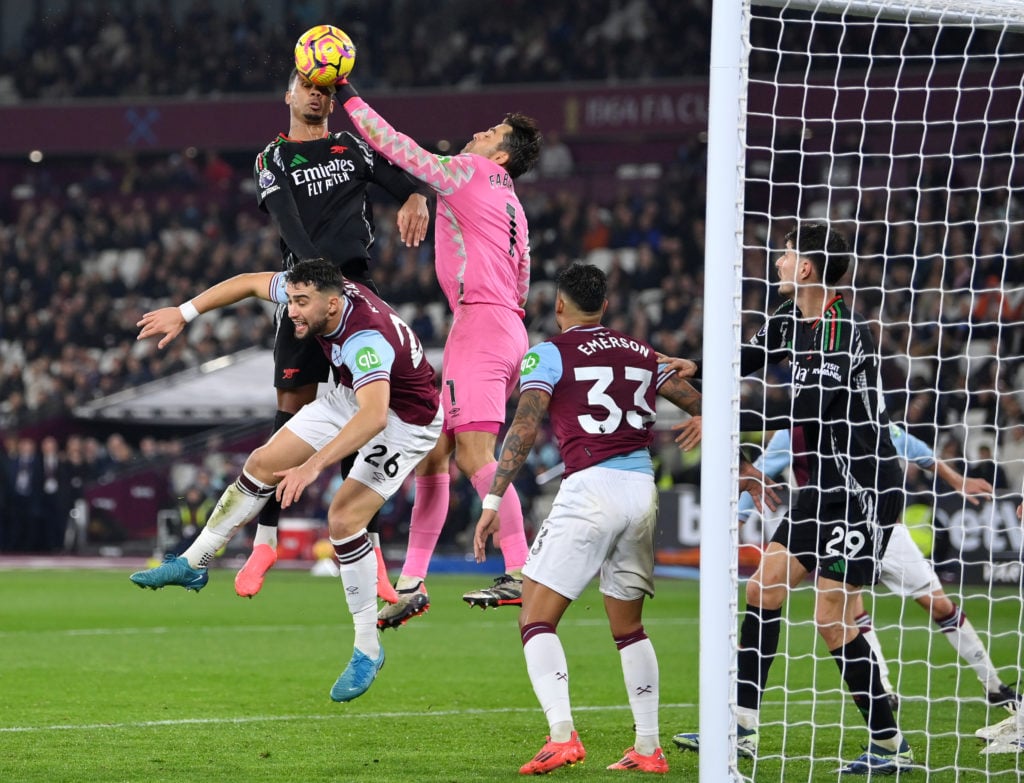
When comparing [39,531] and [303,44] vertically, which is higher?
[303,44]

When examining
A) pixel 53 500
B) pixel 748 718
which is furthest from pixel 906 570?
pixel 53 500

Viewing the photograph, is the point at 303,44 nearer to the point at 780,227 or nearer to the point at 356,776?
the point at 356,776

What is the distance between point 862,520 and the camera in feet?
24.2

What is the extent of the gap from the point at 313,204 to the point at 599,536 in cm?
248

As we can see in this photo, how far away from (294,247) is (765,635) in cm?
319

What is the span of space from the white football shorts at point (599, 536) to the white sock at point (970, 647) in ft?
7.98

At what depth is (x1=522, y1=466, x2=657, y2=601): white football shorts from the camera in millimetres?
7051

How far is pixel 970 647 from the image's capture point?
8.70 meters

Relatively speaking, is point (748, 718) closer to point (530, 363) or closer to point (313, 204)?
point (530, 363)

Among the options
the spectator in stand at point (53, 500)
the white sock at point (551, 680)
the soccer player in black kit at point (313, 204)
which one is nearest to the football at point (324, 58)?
the soccer player in black kit at point (313, 204)

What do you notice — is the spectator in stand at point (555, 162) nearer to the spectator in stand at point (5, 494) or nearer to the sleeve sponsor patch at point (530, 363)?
the spectator in stand at point (5, 494)

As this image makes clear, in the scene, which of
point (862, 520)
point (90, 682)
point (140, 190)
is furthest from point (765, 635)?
point (140, 190)

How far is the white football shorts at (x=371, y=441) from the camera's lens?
25.8 ft

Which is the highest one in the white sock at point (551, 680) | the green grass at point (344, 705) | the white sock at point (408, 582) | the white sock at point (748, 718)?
the white sock at point (408, 582)
